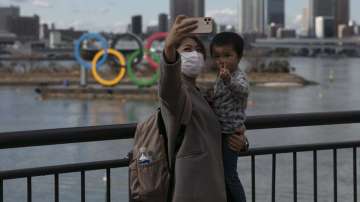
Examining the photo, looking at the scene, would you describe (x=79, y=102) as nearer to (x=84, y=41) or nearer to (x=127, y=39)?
(x=84, y=41)

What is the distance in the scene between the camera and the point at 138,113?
4428 cm

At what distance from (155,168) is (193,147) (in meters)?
0.22

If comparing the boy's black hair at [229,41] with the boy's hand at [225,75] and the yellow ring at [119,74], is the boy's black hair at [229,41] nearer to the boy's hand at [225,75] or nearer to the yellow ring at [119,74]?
the boy's hand at [225,75]

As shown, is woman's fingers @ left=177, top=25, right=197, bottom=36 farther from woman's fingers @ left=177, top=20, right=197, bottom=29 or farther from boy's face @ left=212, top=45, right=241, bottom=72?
boy's face @ left=212, top=45, right=241, bottom=72

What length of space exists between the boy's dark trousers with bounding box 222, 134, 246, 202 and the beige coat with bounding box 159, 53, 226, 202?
0.66 ft

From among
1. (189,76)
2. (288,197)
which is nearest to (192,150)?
(189,76)

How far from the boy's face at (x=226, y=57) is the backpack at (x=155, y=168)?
0.38 meters

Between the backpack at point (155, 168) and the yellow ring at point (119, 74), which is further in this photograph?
the yellow ring at point (119, 74)

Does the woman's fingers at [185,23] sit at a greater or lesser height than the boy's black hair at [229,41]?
greater

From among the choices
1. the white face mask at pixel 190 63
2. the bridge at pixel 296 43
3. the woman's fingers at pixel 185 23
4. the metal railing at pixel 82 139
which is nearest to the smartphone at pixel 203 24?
the woman's fingers at pixel 185 23

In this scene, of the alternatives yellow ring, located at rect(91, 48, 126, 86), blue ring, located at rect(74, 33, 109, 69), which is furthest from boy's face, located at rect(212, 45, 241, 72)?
blue ring, located at rect(74, 33, 109, 69)

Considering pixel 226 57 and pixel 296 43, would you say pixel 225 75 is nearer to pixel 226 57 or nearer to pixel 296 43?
pixel 226 57

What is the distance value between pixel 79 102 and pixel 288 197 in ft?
156

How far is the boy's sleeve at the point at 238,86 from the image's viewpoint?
10.6 ft
